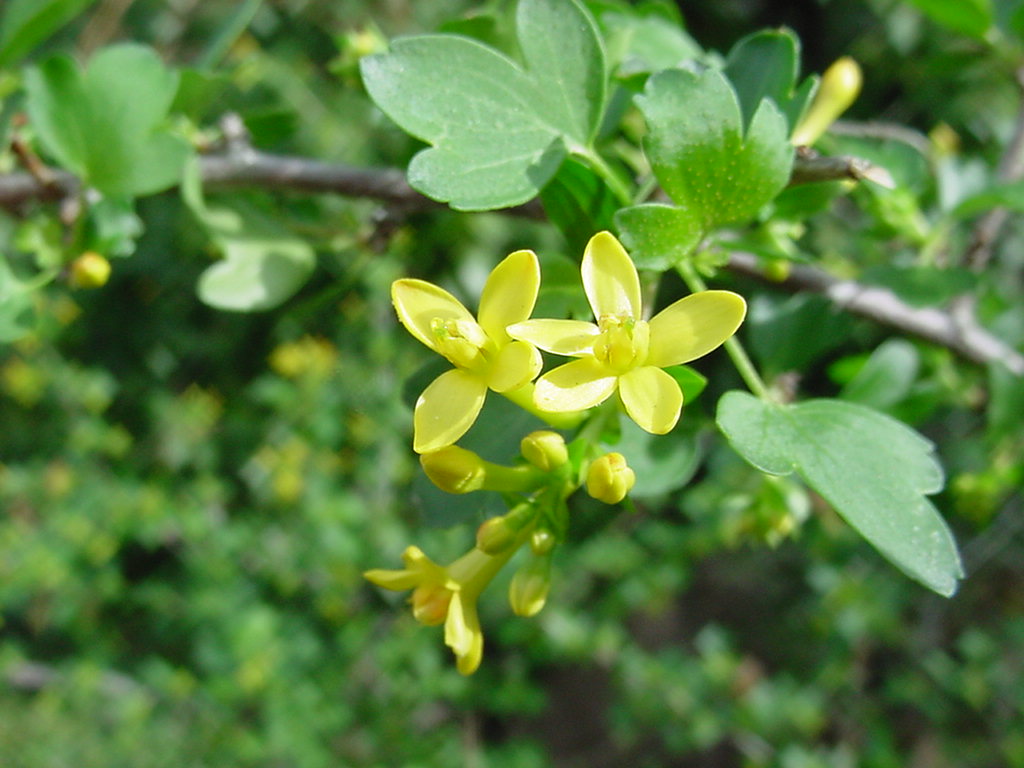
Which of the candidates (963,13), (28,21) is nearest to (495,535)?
(28,21)

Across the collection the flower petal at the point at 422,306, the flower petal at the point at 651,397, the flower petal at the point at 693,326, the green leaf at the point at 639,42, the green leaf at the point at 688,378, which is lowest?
the green leaf at the point at 688,378

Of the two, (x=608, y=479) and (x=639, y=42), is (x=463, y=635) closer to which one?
(x=608, y=479)

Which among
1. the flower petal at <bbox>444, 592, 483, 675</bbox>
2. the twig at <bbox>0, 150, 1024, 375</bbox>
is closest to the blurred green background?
the twig at <bbox>0, 150, 1024, 375</bbox>

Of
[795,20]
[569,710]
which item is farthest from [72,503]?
[795,20]

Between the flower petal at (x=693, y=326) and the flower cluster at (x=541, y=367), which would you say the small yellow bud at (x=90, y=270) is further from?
the flower petal at (x=693, y=326)

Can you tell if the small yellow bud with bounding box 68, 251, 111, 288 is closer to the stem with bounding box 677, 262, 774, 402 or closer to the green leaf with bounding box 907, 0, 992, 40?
the stem with bounding box 677, 262, 774, 402

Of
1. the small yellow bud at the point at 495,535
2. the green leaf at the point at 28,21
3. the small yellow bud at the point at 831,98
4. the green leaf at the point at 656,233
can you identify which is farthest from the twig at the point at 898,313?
the green leaf at the point at 28,21

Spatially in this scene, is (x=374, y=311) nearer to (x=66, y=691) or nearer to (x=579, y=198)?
(x=66, y=691)
